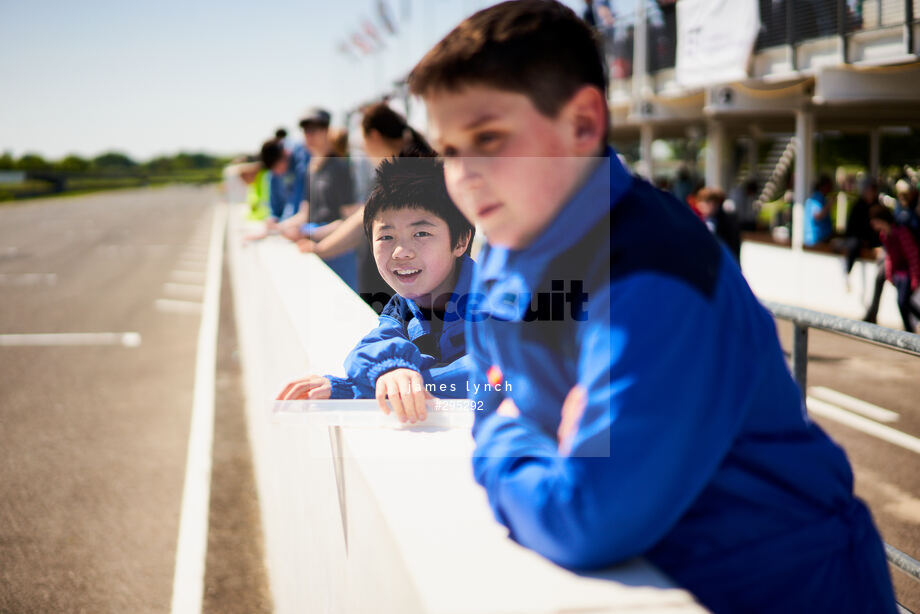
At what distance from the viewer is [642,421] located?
37.4 inches

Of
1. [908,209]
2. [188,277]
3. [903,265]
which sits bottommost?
[188,277]

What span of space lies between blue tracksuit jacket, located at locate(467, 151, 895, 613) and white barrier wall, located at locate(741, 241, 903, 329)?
36.7ft

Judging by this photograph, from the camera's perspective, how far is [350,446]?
1.58m

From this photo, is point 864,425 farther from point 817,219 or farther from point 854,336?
point 817,219

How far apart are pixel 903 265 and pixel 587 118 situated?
9.80 m

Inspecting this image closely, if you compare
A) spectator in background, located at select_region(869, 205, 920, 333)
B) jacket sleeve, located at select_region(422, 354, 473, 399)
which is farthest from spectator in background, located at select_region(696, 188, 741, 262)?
jacket sleeve, located at select_region(422, 354, 473, 399)

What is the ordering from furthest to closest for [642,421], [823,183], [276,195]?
1. [823,183]
2. [276,195]
3. [642,421]

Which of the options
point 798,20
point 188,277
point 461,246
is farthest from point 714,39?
point 461,246

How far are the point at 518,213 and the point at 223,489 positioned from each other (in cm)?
476

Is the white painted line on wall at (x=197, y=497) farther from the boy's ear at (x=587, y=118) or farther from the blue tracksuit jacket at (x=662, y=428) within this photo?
Answer: the boy's ear at (x=587, y=118)

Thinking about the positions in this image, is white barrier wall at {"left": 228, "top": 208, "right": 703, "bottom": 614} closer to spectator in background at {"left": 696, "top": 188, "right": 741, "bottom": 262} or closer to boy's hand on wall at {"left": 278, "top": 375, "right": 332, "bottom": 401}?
boy's hand on wall at {"left": 278, "top": 375, "right": 332, "bottom": 401}

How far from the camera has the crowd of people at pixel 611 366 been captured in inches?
38.1

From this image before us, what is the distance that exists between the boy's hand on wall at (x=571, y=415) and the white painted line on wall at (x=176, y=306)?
39.7 ft

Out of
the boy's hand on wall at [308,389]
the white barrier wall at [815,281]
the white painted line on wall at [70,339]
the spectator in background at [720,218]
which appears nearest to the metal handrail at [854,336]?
the boy's hand on wall at [308,389]
